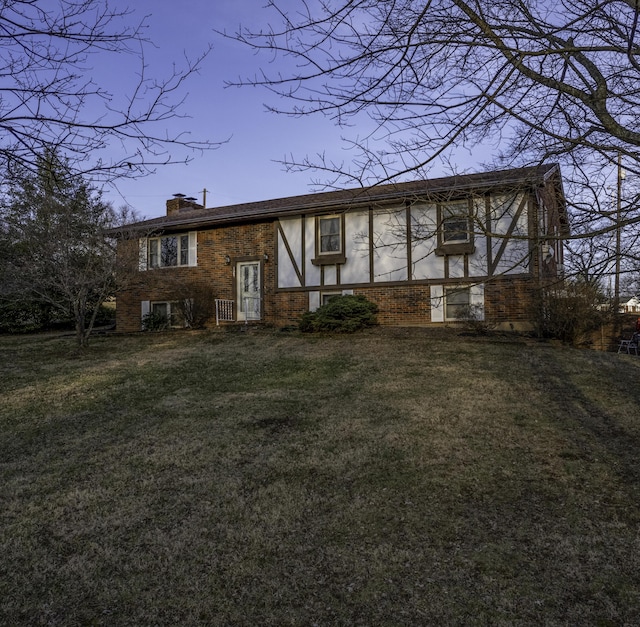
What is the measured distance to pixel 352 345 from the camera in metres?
12.7

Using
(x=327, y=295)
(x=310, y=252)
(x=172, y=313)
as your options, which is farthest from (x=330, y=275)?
(x=172, y=313)

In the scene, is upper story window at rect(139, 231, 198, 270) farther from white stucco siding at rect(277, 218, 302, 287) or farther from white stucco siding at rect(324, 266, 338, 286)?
white stucco siding at rect(324, 266, 338, 286)

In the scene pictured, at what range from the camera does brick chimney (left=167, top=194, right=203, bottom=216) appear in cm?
2244

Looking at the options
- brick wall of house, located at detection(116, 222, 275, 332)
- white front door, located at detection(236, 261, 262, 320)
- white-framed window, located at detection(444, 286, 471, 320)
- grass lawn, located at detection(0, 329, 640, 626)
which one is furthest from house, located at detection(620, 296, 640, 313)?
white front door, located at detection(236, 261, 262, 320)

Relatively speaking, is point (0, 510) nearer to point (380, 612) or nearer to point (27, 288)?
point (380, 612)

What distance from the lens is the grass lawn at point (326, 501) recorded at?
129 inches

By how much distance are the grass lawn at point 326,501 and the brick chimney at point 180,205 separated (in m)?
14.0

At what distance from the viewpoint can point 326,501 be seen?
4676 mm

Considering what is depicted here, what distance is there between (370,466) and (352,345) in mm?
7336

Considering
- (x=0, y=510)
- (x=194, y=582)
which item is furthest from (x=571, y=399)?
(x=0, y=510)

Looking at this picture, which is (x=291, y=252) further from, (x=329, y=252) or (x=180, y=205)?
(x=180, y=205)

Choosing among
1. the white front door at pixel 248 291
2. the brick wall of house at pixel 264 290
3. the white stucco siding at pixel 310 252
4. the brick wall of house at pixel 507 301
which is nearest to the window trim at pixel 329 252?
the white stucco siding at pixel 310 252

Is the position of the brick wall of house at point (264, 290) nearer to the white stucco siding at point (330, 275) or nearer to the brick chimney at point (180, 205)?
the white stucco siding at point (330, 275)

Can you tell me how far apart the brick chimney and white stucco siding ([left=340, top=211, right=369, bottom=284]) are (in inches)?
364
